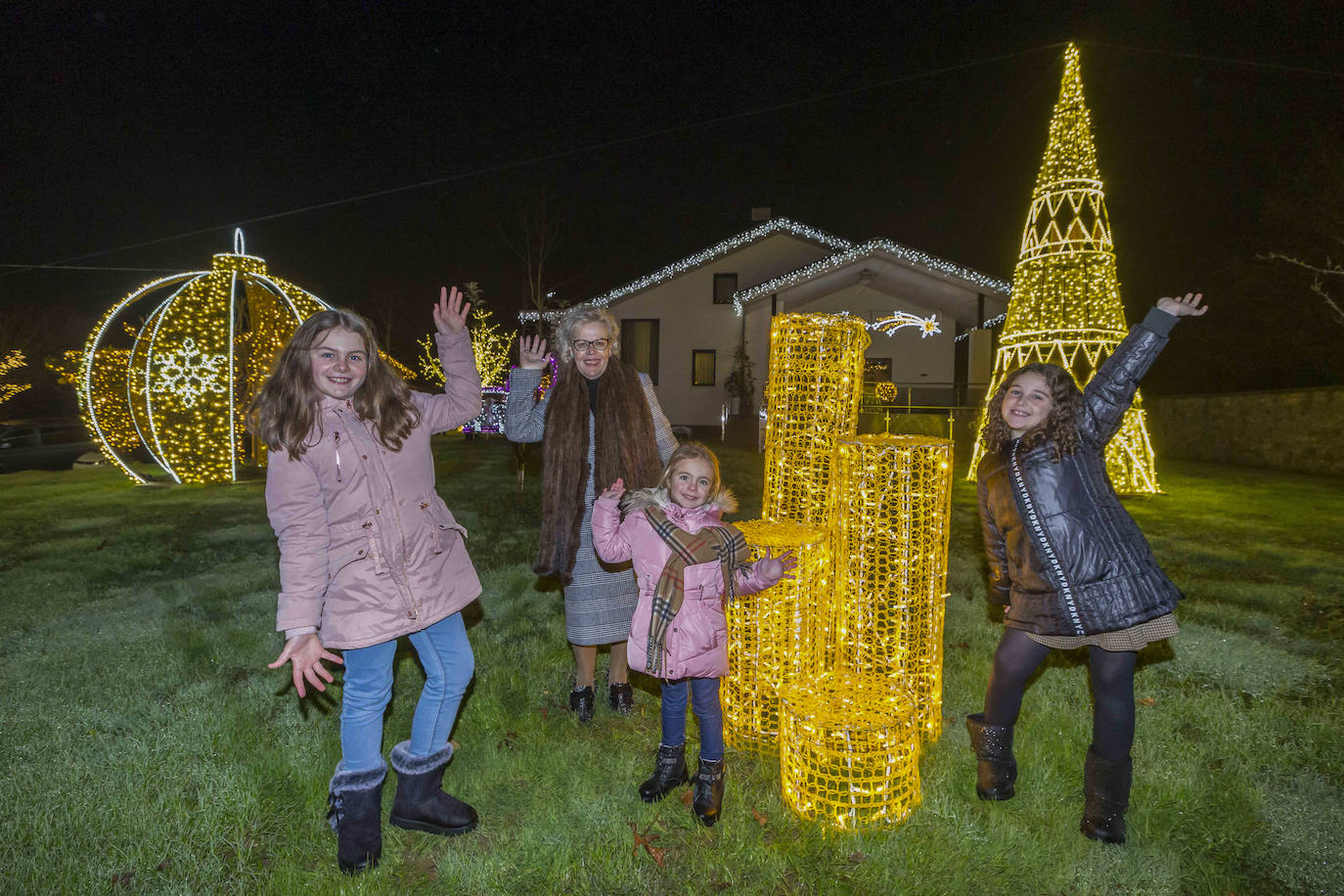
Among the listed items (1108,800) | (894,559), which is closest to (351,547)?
(894,559)

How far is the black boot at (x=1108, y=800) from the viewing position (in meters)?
2.54

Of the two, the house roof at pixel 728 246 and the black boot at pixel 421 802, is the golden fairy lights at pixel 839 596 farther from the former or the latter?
the house roof at pixel 728 246

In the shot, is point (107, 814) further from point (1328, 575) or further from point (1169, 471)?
point (1169, 471)

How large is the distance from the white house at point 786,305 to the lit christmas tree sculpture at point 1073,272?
19.3 ft

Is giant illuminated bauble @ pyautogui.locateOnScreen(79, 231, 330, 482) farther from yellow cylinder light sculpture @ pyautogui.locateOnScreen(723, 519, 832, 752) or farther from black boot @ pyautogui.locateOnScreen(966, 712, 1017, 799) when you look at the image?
black boot @ pyautogui.locateOnScreen(966, 712, 1017, 799)

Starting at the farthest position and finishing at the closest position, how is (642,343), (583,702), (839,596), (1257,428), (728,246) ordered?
(642,343) → (728,246) → (1257,428) → (583,702) → (839,596)

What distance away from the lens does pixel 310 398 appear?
2316 millimetres

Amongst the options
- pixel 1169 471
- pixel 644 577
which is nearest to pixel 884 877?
pixel 644 577

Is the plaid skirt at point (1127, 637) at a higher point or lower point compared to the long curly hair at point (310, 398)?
lower

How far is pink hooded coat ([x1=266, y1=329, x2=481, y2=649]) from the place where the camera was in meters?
2.23

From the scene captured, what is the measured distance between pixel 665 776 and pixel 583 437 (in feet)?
4.90

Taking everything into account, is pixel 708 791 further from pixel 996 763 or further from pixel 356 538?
pixel 356 538

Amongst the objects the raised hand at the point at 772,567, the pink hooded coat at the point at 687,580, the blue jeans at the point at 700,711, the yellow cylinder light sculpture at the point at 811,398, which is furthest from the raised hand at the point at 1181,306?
the blue jeans at the point at 700,711

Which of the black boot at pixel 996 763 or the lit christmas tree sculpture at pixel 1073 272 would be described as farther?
the lit christmas tree sculpture at pixel 1073 272
